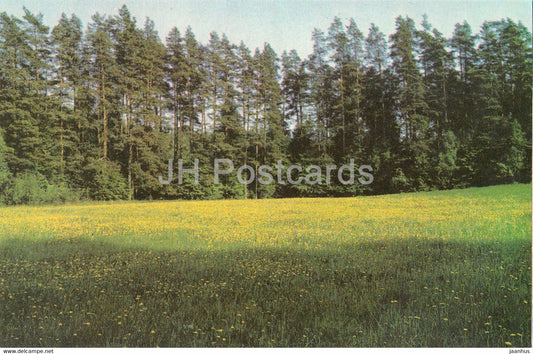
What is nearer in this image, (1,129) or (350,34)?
(350,34)

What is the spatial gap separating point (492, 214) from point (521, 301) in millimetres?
7502

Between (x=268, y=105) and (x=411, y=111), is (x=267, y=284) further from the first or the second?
(x=268, y=105)

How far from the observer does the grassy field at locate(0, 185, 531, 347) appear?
3.55 m

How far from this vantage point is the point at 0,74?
522 inches

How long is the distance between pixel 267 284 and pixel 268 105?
14013 millimetres

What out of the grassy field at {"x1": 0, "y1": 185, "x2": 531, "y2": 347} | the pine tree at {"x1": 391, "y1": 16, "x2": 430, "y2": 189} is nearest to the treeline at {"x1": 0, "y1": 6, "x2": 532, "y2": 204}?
the pine tree at {"x1": 391, "y1": 16, "x2": 430, "y2": 189}

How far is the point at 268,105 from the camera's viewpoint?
17.5 m

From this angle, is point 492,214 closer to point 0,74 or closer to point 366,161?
point 366,161

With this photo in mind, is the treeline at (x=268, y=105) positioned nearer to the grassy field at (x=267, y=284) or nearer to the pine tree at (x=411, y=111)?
the pine tree at (x=411, y=111)

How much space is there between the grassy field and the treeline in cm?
404

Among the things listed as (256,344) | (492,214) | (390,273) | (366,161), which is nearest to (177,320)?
(256,344)

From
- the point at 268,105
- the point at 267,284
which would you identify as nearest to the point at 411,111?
the point at 268,105

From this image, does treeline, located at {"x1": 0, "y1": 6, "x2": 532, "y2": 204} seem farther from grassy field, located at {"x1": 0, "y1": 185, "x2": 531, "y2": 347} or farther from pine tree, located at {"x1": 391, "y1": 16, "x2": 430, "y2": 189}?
grassy field, located at {"x1": 0, "y1": 185, "x2": 531, "y2": 347}

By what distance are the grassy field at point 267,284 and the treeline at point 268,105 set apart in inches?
159
